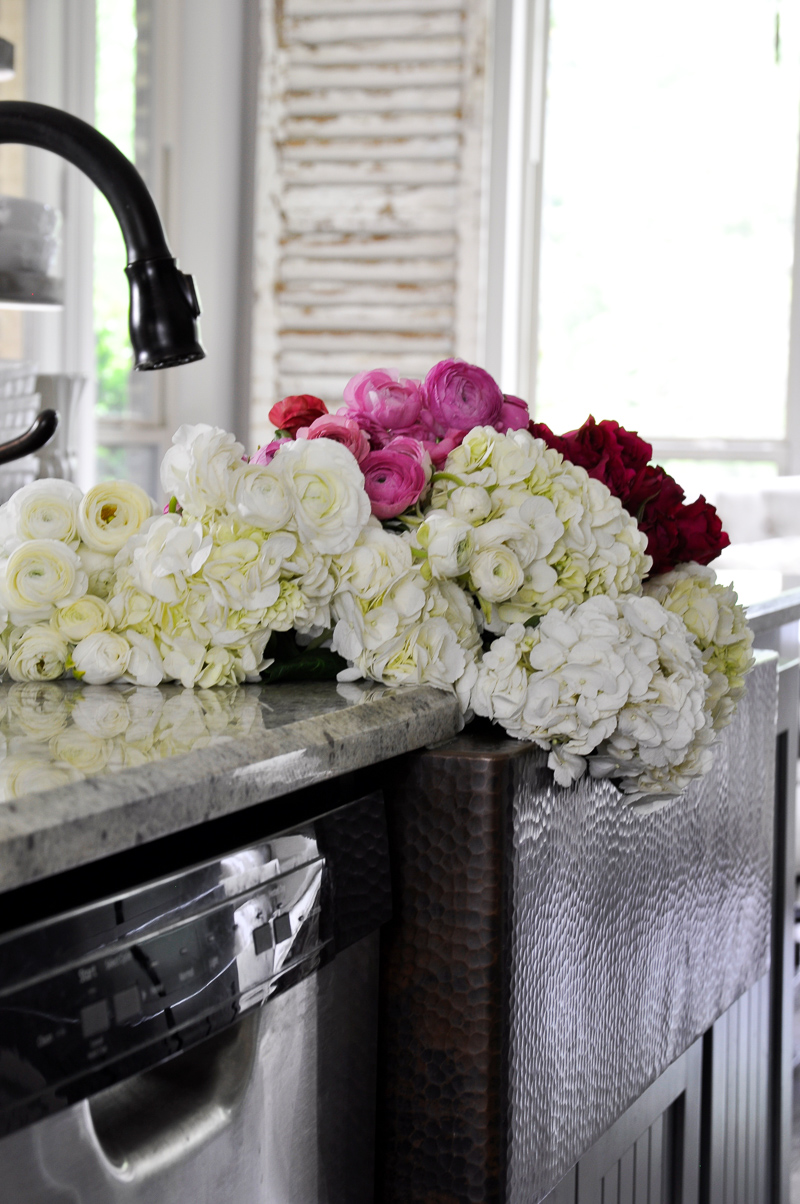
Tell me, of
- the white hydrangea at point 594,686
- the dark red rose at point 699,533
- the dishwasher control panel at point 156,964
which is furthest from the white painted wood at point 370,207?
the dishwasher control panel at point 156,964

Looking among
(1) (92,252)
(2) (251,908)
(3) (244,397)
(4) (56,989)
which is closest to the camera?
(4) (56,989)

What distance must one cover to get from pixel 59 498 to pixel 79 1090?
0.39 metres

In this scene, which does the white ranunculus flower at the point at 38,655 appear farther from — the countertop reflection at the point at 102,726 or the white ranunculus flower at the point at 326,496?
the white ranunculus flower at the point at 326,496

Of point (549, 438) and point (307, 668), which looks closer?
point (307, 668)

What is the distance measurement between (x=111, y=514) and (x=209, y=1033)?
35 centimetres

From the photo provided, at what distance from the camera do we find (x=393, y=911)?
760 millimetres

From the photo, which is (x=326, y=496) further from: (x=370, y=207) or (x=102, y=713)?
(x=370, y=207)

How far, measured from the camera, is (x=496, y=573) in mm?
762

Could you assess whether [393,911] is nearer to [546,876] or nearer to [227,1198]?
[546,876]

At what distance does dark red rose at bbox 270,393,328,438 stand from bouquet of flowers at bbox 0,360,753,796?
0.04 m

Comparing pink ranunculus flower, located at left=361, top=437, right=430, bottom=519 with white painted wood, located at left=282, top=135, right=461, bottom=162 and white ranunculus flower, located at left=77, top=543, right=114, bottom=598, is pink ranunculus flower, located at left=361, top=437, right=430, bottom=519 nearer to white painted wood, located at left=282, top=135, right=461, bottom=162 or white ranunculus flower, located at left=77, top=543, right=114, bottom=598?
white ranunculus flower, located at left=77, top=543, right=114, bottom=598

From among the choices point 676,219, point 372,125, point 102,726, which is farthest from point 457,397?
point 676,219

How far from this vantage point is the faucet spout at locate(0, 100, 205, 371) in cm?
77

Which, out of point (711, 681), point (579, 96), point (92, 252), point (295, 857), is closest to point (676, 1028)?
point (711, 681)
